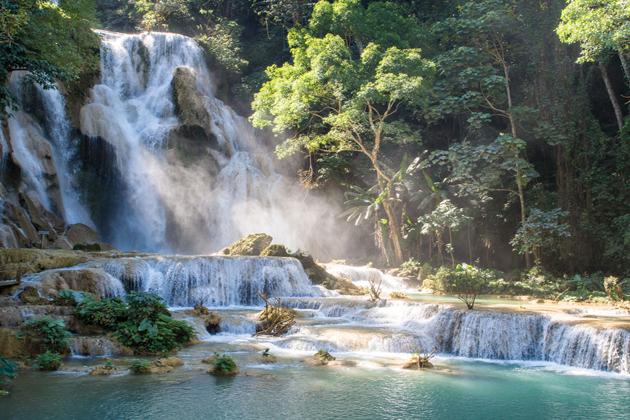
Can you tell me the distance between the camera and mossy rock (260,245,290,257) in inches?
699

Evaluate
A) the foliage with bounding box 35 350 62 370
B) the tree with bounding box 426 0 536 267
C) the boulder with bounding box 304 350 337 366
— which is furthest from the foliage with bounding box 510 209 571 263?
the foliage with bounding box 35 350 62 370

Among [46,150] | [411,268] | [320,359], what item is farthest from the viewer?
[411,268]

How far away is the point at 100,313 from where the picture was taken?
31.3ft

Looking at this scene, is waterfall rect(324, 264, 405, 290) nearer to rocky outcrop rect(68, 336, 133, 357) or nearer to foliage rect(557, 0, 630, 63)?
foliage rect(557, 0, 630, 63)

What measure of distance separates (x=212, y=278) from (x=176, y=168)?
10.9m

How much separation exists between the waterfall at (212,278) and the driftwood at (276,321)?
2290 mm

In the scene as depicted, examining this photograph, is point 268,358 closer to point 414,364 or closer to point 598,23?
point 414,364

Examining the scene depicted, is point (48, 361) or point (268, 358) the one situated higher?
point (48, 361)

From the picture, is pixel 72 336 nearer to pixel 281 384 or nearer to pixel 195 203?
pixel 281 384

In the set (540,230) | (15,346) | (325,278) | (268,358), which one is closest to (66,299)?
(15,346)

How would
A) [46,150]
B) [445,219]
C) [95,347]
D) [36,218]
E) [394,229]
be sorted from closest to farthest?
1. [95,347]
2. [36,218]
3. [445,219]
4. [46,150]
5. [394,229]

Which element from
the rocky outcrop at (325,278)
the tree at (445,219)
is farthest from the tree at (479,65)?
the rocky outcrop at (325,278)

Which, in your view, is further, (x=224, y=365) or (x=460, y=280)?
(x=460, y=280)

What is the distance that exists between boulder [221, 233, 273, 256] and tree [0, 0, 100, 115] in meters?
8.40
